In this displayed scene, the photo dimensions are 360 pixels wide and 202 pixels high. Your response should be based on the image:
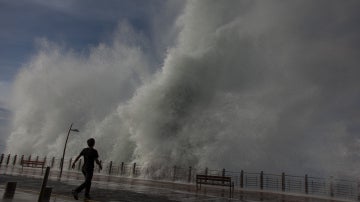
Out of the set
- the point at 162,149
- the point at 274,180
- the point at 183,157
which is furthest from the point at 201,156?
the point at 274,180

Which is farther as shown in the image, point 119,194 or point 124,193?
point 124,193

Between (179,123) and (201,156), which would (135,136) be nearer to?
(179,123)

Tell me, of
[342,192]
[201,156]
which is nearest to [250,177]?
[342,192]

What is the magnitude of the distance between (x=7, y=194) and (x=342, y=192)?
19.9 metres

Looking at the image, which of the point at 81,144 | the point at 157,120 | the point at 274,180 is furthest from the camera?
the point at 81,144

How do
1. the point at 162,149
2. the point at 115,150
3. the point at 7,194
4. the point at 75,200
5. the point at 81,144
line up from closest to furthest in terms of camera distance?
the point at 7,194
the point at 75,200
the point at 162,149
the point at 115,150
the point at 81,144

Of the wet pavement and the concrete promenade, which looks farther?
the wet pavement

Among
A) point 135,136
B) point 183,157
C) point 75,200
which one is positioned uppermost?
point 135,136

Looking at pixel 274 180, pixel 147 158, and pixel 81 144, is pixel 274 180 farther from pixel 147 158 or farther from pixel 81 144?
pixel 81 144

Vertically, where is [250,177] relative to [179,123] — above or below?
below

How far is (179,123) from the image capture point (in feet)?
122

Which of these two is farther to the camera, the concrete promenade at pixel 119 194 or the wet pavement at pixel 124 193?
the wet pavement at pixel 124 193

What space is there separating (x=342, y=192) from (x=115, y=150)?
1161 inches

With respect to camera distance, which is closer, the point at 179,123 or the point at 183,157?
the point at 183,157
